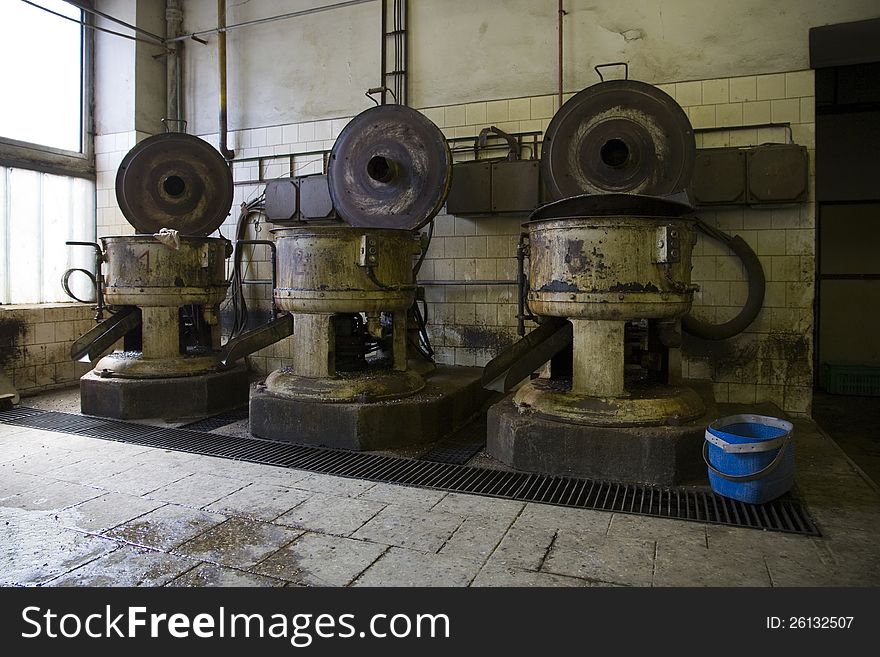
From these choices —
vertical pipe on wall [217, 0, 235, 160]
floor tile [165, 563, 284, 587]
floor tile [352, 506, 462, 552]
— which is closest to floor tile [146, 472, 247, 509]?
floor tile [165, 563, 284, 587]

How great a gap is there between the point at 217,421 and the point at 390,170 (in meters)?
2.33

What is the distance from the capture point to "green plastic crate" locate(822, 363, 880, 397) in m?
6.76

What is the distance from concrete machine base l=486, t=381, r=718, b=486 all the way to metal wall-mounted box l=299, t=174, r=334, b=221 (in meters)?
2.90

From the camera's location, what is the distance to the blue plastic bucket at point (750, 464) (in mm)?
2980

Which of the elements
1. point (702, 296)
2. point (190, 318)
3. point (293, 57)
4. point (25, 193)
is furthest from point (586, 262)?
point (25, 193)

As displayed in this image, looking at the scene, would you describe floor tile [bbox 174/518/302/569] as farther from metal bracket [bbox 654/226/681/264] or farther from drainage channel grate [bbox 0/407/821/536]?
metal bracket [bbox 654/226/681/264]

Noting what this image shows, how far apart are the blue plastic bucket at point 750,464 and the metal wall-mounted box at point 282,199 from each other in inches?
162

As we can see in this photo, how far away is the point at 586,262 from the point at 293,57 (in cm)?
431

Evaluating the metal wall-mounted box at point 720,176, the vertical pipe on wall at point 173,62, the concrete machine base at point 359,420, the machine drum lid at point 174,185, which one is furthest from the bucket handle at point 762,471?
the vertical pipe on wall at point 173,62

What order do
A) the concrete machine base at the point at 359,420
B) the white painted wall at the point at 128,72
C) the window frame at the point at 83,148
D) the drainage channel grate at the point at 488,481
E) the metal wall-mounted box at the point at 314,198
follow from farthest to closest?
1. the white painted wall at the point at 128,72
2. the window frame at the point at 83,148
3. the metal wall-mounted box at the point at 314,198
4. the concrete machine base at the point at 359,420
5. the drainage channel grate at the point at 488,481

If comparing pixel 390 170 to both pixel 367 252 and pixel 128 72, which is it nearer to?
pixel 367 252

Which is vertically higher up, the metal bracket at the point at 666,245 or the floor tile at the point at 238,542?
the metal bracket at the point at 666,245

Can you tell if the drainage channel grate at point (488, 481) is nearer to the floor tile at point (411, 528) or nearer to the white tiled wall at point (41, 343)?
the floor tile at point (411, 528)

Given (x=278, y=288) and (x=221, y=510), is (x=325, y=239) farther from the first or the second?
(x=221, y=510)
